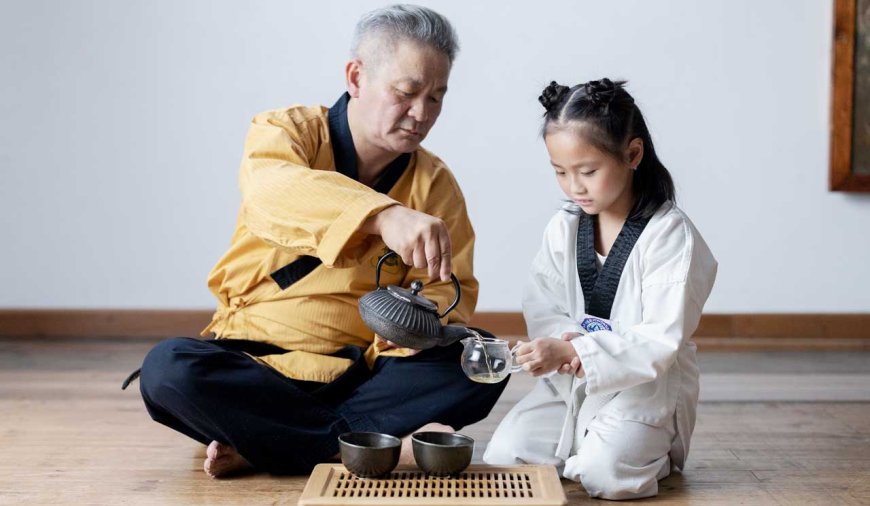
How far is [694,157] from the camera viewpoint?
4285 millimetres

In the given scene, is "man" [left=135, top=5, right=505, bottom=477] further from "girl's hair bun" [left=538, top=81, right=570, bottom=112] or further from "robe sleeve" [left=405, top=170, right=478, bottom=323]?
"girl's hair bun" [left=538, top=81, right=570, bottom=112]

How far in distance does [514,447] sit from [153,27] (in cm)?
271

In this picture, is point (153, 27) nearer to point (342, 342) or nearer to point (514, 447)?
point (342, 342)

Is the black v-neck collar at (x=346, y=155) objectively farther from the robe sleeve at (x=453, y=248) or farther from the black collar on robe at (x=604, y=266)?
the black collar on robe at (x=604, y=266)

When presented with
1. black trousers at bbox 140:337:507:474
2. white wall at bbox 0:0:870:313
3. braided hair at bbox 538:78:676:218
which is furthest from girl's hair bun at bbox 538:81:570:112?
white wall at bbox 0:0:870:313

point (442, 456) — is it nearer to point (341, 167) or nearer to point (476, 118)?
point (341, 167)

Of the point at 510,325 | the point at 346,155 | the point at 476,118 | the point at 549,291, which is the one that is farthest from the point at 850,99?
the point at 346,155

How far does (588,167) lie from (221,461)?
103cm

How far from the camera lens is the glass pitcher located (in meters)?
2.11

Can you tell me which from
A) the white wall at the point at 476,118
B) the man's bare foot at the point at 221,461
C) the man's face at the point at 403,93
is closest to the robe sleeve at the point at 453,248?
the man's face at the point at 403,93

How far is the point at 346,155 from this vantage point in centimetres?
251

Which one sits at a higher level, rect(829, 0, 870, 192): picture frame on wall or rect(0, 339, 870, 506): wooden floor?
rect(829, 0, 870, 192): picture frame on wall

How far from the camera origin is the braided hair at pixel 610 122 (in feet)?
7.22

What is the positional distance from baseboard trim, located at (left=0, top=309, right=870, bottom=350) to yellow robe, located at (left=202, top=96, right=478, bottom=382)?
1742 mm
